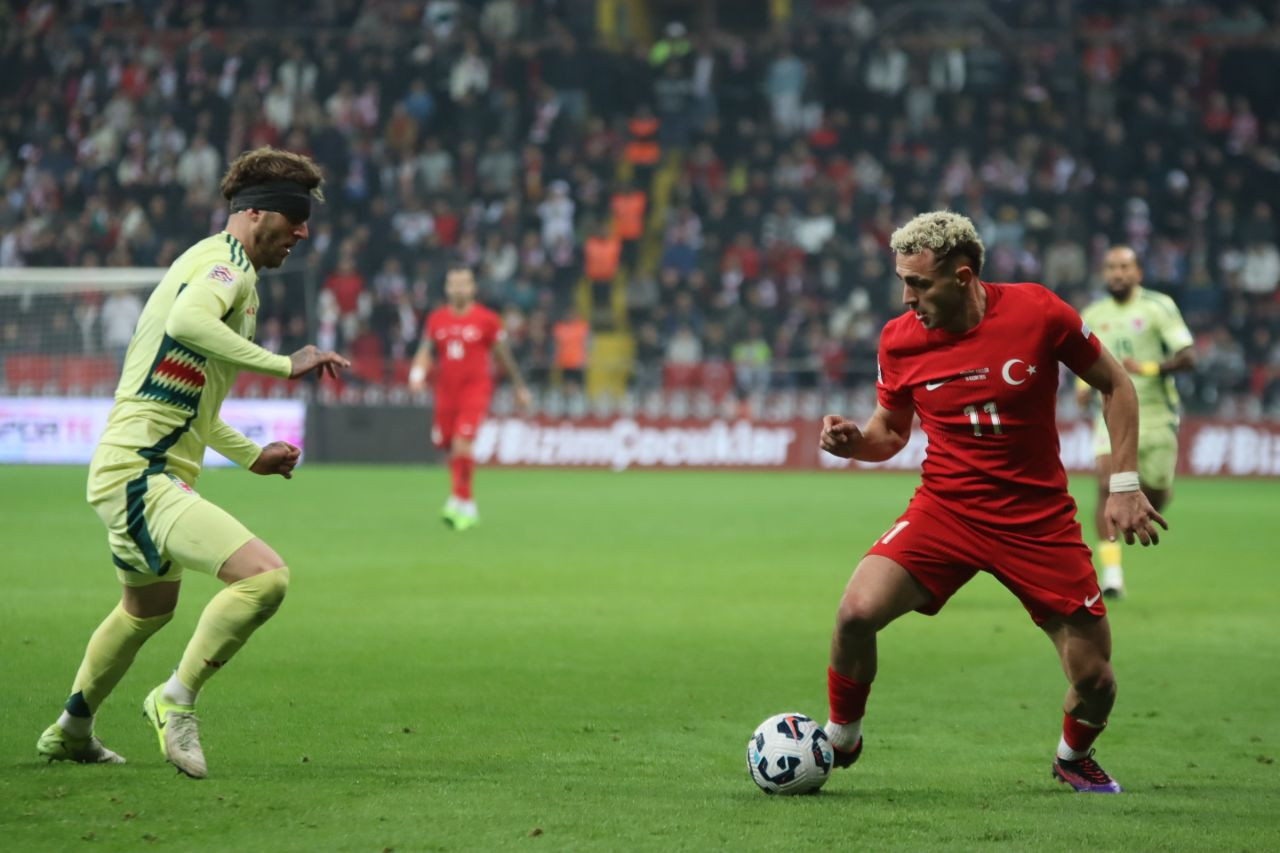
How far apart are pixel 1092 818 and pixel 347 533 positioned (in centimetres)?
1060

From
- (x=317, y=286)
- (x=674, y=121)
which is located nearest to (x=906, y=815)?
(x=317, y=286)

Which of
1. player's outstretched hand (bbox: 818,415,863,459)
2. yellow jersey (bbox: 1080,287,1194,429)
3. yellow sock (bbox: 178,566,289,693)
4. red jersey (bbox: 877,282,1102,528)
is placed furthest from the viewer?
yellow jersey (bbox: 1080,287,1194,429)

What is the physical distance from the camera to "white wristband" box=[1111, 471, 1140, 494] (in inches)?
219

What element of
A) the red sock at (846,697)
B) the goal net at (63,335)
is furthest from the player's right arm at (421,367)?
the red sock at (846,697)

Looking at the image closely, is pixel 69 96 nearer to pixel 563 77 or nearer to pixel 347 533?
pixel 563 77

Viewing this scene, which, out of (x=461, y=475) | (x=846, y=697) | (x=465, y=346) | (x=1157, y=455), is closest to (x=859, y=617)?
(x=846, y=697)

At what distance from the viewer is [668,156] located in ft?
103

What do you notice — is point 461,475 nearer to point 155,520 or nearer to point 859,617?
point 155,520

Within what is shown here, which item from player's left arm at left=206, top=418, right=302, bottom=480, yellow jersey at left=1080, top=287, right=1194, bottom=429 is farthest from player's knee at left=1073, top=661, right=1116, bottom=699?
yellow jersey at left=1080, top=287, right=1194, bottom=429

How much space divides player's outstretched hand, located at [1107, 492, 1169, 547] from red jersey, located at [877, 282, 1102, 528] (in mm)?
244

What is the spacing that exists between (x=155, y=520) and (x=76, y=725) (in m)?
0.82

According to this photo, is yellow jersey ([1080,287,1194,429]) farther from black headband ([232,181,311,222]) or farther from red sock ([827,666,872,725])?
black headband ([232,181,311,222])

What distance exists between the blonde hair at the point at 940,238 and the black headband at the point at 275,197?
2.10 metres

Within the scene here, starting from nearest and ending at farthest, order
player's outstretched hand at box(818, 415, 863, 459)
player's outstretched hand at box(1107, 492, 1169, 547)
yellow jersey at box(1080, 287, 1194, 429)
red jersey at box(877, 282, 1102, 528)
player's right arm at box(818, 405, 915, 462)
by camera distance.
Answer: player's outstretched hand at box(1107, 492, 1169, 547) < red jersey at box(877, 282, 1102, 528) < player's outstretched hand at box(818, 415, 863, 459) < player's right arm at box(818, 405, 915, 462) < yellow jersey at box(1080, 287, 1194, 429)
